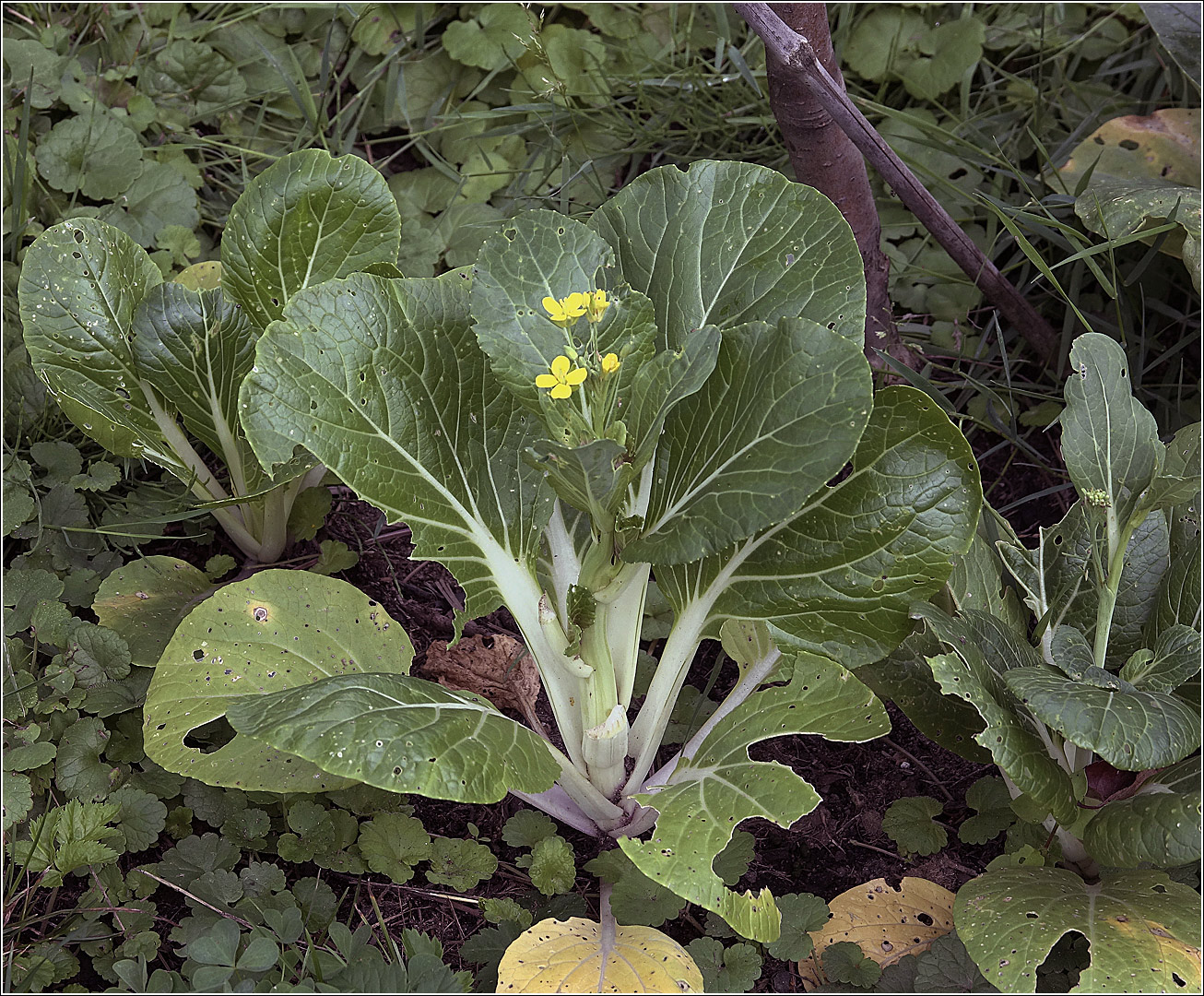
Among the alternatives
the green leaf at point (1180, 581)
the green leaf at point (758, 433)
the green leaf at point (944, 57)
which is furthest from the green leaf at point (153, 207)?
the green leaf at point (1180, 581)

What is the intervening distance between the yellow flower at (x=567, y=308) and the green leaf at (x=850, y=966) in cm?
98

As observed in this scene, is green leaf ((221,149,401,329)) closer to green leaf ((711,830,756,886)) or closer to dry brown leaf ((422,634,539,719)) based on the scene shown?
dry brown leaf ((422,634,539,719))

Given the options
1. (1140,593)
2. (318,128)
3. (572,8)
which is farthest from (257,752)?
(572,8)

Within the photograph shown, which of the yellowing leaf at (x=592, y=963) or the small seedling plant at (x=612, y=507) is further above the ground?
the small seedling plant at (x=612, y=507)

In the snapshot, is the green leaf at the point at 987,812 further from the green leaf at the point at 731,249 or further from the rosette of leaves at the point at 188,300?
the rosette of leaves at the point at 188,300

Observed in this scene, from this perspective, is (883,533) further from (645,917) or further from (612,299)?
(645,917)

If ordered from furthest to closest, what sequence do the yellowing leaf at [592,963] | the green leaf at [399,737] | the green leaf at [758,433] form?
1. the yellowing leaf at [592,963]
2. the green leaf at [758,433]
3. the green leaf at [399,737]

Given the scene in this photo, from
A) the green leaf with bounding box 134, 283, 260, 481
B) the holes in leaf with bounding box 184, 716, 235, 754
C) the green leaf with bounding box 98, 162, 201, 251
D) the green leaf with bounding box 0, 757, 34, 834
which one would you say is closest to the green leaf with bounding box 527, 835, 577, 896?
the holes in leaf with bounding box 184, 716, 235, 754

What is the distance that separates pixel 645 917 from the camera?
174 centimetres

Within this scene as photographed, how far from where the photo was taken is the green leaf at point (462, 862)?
1.86 m

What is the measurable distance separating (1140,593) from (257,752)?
1.49 metres

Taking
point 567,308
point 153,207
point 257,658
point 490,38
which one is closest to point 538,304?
point 567,308

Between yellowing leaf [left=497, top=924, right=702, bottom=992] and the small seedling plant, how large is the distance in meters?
0.01

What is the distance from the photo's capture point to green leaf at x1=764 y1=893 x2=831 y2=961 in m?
1.70
